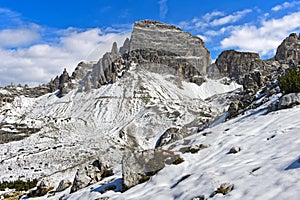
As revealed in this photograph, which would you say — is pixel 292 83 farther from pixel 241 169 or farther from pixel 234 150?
→ pixel 241 169

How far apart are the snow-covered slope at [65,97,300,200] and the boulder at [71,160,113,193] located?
216 centimetres

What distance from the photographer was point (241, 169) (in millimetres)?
12391

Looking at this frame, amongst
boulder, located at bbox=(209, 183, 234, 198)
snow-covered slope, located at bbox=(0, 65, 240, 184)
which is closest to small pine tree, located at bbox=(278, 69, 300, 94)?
boulder, located at bbox=(209, 183, 234, 198)

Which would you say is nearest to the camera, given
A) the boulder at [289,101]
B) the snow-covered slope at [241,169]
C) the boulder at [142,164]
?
the snow-covered slope at [241,169]

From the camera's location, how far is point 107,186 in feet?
58.5

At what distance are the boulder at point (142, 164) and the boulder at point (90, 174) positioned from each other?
5531 mm

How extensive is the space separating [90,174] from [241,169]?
12.6 meters

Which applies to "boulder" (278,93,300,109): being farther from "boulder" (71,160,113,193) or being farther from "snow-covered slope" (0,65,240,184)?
"snow-covered slope" (0,65,240,184)

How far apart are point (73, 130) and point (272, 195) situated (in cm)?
13422

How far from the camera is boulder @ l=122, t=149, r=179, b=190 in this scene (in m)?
16.3

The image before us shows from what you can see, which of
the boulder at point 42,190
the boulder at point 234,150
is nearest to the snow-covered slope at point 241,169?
the boulder at point 234,150

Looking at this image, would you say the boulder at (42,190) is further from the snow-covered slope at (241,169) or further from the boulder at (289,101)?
the boulder at (289,101)

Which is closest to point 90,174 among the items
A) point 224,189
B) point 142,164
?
point 142,164

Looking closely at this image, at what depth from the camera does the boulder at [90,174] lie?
21.2m
